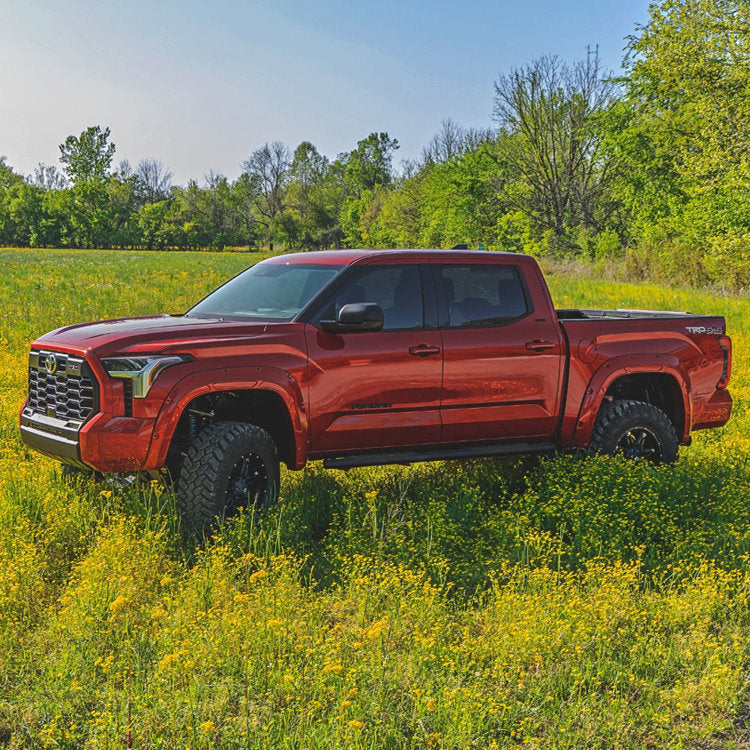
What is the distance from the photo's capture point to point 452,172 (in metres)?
54.3

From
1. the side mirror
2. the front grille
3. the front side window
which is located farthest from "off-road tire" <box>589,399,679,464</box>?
the front grille

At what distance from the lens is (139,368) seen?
4.91 meters

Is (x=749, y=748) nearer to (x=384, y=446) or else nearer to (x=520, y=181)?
(x=384, y=446)

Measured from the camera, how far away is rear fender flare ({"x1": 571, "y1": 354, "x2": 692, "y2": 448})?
6.45 meters

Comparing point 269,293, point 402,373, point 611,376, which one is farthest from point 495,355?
point 269,293

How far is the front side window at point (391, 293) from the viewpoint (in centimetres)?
574

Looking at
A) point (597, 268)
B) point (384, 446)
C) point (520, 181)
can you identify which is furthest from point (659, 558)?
point (520, 181)

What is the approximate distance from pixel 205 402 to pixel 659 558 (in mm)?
3302

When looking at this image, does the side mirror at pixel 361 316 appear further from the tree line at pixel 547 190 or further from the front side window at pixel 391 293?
the tree line at pixel 547 190

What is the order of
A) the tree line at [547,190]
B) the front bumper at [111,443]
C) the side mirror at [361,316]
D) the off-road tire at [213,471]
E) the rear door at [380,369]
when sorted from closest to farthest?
the front bumper at [111,443]
the off-road tire at [213,471]
the side mirror at [361,316]
the rear door at [380,369]
the tree line at [547,190]

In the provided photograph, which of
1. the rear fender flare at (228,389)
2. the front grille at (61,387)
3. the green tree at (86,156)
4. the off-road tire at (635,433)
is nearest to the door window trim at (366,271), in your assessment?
the rear fender flare at (228,389)

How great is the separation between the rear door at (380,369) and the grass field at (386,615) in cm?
57

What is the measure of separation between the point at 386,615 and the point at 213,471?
159 centimetres

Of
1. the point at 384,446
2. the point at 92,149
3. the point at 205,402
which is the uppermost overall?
the point at 92,149
